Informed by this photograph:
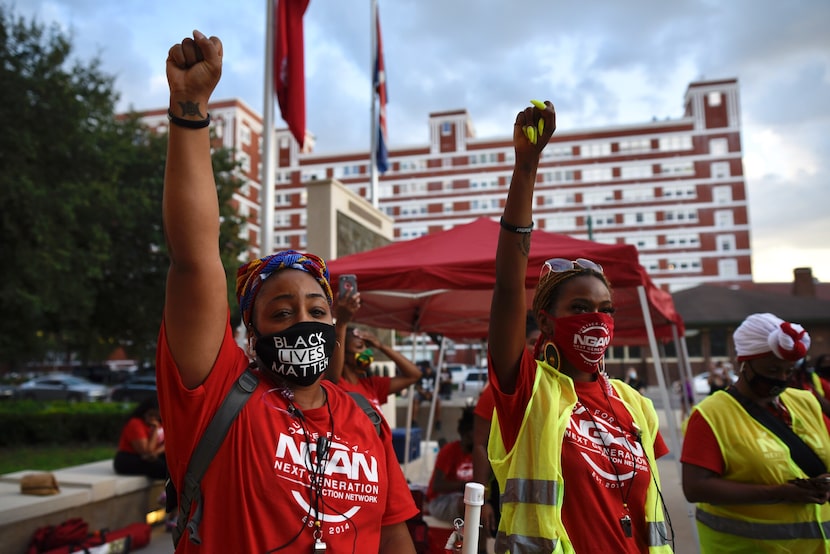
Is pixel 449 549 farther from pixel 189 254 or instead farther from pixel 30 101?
pixel 30 101

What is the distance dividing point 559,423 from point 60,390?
36127 mm

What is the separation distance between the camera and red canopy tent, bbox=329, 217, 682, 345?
5.31 metres

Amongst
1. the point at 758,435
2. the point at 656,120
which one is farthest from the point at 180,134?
the point at 656,120

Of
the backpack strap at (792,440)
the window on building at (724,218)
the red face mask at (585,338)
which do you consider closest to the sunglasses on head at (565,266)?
the red face mask at (585,338)

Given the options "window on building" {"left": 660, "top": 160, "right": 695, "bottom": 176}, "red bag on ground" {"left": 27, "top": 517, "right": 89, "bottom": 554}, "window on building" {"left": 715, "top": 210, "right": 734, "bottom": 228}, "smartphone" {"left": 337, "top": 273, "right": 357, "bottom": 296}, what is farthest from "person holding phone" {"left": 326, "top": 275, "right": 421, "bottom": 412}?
"window on building" {"left": 660, "top": 160, "right": 695, "bottom": 176}

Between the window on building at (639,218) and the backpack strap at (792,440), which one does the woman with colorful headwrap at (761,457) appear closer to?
the backpack strap at (792,440)

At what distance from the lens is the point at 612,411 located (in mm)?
2258

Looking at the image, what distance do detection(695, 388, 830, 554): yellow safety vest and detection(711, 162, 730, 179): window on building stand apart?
Answer: 69367 mm

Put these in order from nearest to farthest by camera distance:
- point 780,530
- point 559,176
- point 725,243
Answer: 1. point 780,530
2. point 725,243
3. point 559,176

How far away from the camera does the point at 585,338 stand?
2.21 meters

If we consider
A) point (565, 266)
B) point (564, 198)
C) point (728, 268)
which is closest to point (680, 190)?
point (728, 268)

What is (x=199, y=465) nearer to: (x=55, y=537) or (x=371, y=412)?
(x=371, y=412)

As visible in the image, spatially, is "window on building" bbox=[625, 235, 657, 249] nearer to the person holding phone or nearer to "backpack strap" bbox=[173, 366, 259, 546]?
the person holding phone

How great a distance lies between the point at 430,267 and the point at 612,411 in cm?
348
